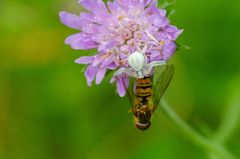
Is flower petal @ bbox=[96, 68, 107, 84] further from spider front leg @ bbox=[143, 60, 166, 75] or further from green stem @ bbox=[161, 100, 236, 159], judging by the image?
green stem @ bbox=[161, 100, 236, 159]

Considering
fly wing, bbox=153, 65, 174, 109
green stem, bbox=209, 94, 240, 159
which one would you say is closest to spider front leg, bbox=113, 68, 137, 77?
fly wing, bbox=153, 65, 174, 109

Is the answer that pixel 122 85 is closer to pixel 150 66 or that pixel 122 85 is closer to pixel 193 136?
pixel 150 66

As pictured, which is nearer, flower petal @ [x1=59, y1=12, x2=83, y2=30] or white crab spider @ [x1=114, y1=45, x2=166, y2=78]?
white crab spider @ [x1=114, y1=45, x2=166, y2=78]

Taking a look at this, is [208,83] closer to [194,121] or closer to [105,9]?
[194,121]

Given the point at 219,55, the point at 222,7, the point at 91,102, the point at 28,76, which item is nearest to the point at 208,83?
the point at 219,55

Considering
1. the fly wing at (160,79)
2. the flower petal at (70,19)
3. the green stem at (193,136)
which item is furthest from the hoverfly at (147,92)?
the flower petal at (70,19)

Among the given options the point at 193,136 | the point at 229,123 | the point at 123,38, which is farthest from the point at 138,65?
the point at 229,123
